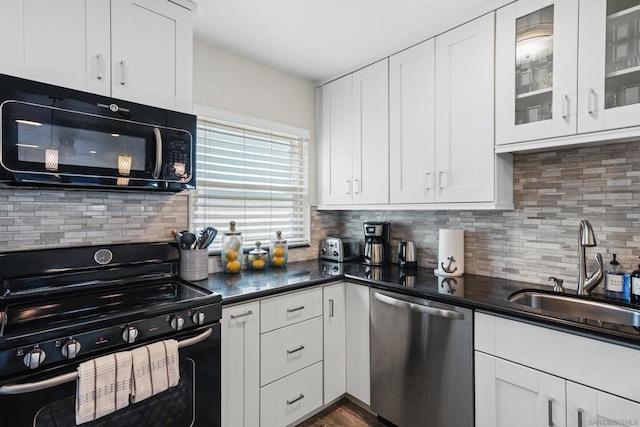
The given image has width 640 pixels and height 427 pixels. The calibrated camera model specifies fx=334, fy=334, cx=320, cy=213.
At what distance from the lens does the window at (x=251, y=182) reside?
2270mm

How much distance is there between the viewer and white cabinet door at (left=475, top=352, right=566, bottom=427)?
135cm

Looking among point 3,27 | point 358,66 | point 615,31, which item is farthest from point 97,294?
point 615,31

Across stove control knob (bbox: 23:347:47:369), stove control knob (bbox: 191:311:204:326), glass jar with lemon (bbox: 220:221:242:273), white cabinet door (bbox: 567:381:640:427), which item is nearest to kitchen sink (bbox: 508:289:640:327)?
white cabinet door (bbox: 567:381:640:427)

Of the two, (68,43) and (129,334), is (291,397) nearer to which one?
(129,334)

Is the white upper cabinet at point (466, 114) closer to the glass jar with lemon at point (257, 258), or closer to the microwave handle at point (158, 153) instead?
the glass jar with lemon at point (257, 258)

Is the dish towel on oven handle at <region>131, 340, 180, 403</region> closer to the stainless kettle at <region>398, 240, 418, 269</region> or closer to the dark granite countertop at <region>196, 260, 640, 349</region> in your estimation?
the dark granite countertop at <region>196, 260, 640, 349</region>

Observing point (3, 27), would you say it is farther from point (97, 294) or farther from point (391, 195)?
point (391, 195)

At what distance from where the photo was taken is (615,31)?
1449 mm

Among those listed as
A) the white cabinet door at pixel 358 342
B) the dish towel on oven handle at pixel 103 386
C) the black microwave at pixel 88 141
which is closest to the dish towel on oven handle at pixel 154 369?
the dish towel on oven handle at pixel 103 386

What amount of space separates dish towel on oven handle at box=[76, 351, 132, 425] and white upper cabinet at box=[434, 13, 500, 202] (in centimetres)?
181

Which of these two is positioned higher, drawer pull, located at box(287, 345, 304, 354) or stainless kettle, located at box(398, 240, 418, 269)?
stainless kettle, located at box(398, 240, 418, 269)

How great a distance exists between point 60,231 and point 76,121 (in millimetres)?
603

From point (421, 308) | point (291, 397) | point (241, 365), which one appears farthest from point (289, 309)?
point (421, 308)

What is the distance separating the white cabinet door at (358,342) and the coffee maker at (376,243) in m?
0.45
